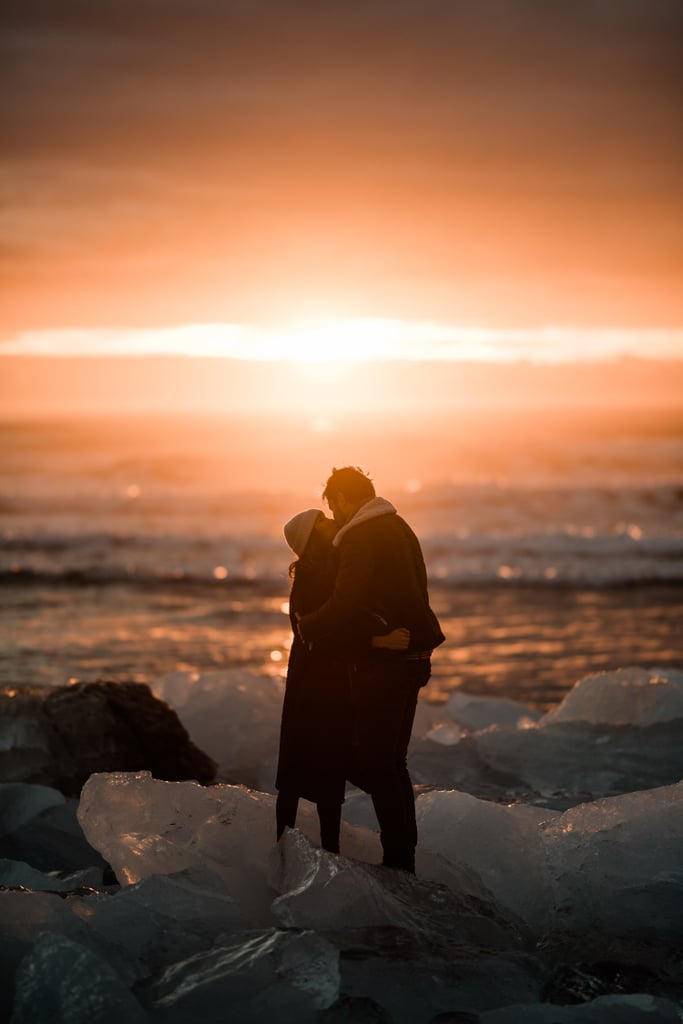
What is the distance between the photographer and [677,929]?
431cm

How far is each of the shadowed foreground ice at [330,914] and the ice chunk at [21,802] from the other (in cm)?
1

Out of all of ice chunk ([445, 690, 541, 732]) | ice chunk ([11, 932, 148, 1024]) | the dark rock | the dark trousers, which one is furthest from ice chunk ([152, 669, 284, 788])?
ice chunk ([11, 932, 148, 1024])

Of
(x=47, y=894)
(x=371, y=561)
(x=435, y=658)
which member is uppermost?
(x=371, y=561)

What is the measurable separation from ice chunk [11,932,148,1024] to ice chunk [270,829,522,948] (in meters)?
0.87

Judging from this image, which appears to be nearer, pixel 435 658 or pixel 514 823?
pixel 514 823

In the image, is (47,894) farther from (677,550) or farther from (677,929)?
(677,550)

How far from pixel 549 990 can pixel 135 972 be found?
5.04 feet

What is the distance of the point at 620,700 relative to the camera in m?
7.80

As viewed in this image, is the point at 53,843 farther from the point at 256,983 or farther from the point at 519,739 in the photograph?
the point at 519,739

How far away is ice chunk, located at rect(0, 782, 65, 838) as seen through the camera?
580cm

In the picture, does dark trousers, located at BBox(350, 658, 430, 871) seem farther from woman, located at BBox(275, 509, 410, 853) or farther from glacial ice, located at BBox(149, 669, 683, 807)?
glacial ice, located at BBox(149, 669, 683, 807)

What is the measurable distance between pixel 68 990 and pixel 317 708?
1.55 meters

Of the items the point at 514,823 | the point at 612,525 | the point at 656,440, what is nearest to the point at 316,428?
the point at 656,440

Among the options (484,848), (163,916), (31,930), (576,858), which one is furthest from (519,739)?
(31,930)
